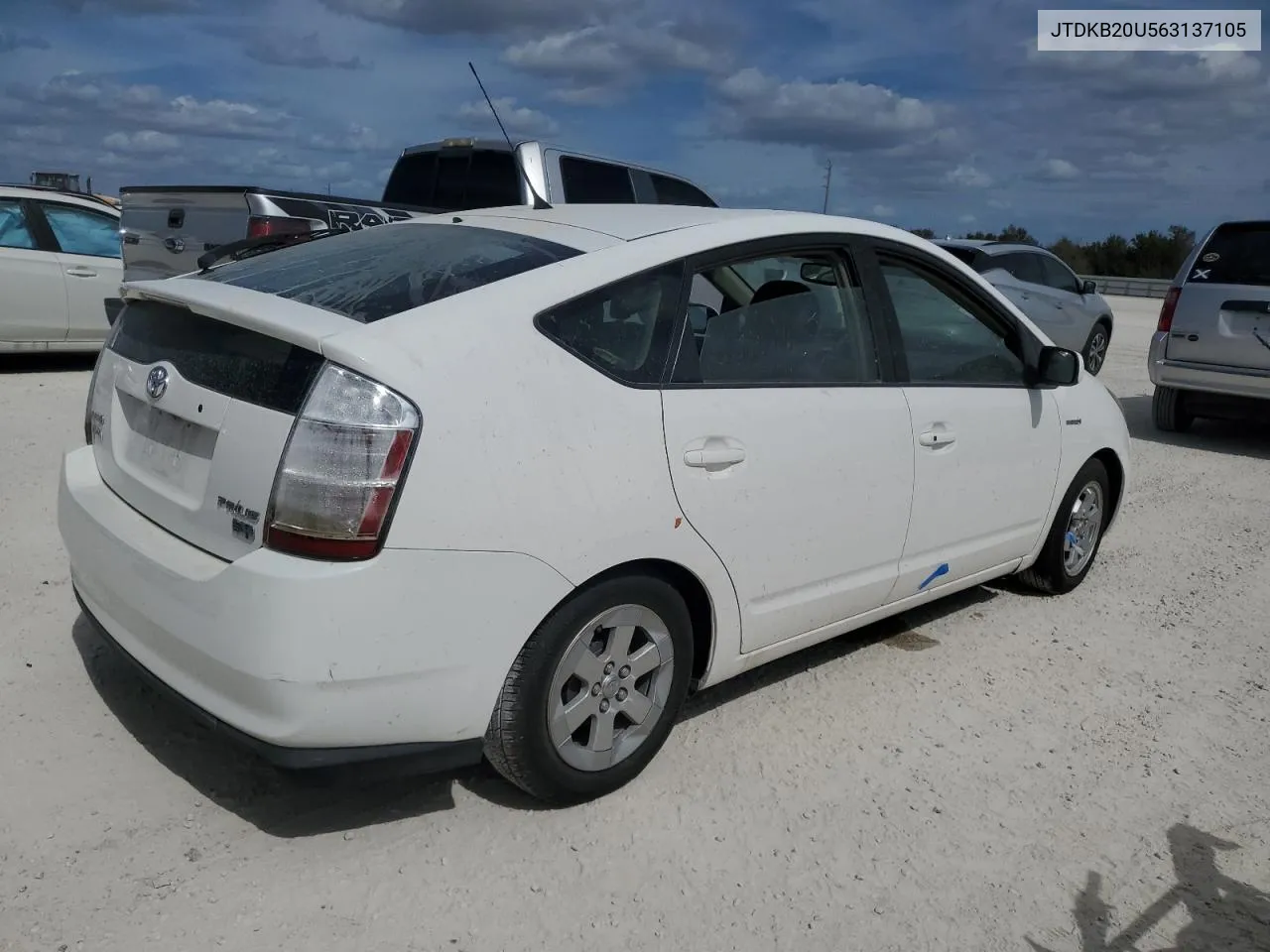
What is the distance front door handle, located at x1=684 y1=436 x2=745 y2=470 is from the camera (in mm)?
3184

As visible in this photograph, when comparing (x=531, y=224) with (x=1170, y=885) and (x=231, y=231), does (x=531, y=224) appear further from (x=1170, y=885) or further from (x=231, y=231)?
(x=231, y=231)

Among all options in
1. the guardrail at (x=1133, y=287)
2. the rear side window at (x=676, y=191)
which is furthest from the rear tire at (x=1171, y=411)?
the guardrail at (x=1133, y=287)

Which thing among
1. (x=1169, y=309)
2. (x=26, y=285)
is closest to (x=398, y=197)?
(x=26, y=285)

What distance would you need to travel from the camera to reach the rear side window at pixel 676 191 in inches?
408

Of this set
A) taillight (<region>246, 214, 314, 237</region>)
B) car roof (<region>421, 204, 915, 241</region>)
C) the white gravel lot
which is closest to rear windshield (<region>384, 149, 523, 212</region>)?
taillight (<region>246, 214, 314, 237</region>)

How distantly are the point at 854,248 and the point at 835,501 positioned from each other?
0.94 meters

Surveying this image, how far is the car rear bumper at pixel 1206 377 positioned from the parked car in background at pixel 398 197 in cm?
443

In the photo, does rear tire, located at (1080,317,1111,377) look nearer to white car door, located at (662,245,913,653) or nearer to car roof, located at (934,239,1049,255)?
car roof, located at (934,239,1049,255)

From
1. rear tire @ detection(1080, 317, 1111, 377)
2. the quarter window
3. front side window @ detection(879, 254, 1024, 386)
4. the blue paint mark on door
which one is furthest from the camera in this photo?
rear tire @ detection(1080, 317, 1111, 377)

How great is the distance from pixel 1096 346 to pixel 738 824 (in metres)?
12.9

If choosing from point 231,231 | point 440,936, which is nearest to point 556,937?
point 440,936

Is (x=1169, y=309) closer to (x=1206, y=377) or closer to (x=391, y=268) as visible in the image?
(x=1206, y=377)

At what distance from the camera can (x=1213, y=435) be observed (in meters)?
10.3

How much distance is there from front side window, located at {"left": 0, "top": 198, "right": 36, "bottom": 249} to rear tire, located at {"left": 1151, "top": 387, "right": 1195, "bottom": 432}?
10.2 metres
